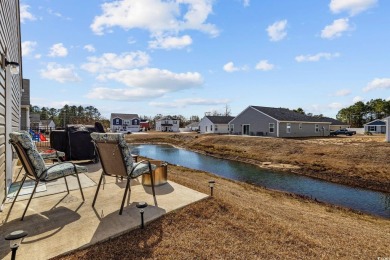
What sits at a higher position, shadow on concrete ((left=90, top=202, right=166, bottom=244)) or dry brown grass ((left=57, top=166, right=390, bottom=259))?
shadow on concrete ((left=90, top=202, right=166, bottom=244))

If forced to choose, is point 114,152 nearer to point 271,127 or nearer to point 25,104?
point 25,104

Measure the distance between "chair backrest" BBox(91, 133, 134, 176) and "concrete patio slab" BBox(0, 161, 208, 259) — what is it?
0.70 m

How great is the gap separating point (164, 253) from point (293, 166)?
→ 1540 cm

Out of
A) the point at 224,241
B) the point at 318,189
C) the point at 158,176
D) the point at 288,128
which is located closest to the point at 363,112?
the point at 288,128

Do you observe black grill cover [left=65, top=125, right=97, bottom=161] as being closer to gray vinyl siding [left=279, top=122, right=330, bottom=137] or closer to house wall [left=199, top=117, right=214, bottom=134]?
gray vinyl siding [left=279, top=122, right=330, bottom=137]

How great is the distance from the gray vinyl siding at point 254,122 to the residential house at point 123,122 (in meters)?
30.4

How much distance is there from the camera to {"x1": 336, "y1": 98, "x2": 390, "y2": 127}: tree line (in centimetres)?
4922

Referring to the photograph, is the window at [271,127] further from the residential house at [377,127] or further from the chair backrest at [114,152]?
the chair backrest at [114,152]

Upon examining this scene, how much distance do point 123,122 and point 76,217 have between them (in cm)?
5562

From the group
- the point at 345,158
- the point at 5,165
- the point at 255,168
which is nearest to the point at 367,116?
the point at 345,158

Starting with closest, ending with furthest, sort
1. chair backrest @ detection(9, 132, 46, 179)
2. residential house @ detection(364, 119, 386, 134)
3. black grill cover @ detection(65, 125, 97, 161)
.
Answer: chair backrest @ detection(9, 132, 46, 179) < black grill cover @ detection(65, 125, 97, 161) < residential house @ detection(364, 119, 386, 134)

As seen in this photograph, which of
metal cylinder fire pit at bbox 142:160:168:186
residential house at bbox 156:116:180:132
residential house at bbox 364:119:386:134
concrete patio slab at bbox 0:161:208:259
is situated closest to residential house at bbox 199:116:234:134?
residential house at bbox 156:116:180:132

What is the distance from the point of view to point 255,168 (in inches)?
650

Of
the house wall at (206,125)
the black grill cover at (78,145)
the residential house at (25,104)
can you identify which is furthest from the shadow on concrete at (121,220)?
the house wall at (206,125)
